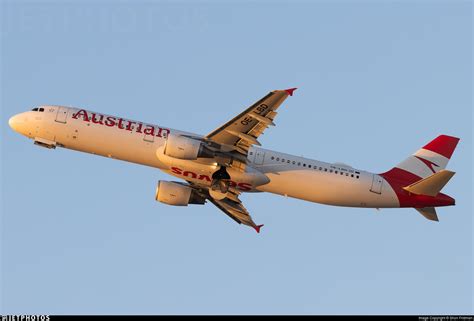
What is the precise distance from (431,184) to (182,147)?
1860cm

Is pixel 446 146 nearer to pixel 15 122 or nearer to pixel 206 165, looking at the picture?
pixel 206 165

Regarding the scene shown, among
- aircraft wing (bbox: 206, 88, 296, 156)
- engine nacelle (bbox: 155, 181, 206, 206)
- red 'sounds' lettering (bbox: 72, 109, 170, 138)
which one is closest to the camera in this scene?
aircraft wing (bbox: 206, 88, 296, 156)

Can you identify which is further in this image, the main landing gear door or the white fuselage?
the main landing gear door

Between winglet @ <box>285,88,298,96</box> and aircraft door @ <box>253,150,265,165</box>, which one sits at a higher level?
winglet @ <box>285,88,298,96</box>

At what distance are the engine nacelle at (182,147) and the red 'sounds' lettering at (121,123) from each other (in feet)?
10.0

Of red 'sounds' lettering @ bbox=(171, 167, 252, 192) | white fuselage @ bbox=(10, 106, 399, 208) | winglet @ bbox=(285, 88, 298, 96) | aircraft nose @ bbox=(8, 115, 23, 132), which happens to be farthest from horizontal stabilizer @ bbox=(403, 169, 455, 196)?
aircraft nose @ bbox=(8, 115, 23, 132)

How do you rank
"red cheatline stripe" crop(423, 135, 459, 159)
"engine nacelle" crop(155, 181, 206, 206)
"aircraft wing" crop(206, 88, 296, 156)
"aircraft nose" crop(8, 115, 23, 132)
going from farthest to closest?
1. "red cheatline stripe" crop(423, 135, 459, 159)
2. "engine nacelle" crop(155, 181, 206, 206)
3. "aircraft nose" crop(8, 115, 23, 132)
4. "aircraft wing" crop(206, 88, 296, 156)

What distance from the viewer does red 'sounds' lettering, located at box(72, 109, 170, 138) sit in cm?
6331

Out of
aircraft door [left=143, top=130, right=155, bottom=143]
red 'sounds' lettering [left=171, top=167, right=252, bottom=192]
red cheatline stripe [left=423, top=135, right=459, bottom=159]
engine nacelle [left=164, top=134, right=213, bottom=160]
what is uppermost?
red cheatline stripe [left=423, top=135, right=459, bottom=159]

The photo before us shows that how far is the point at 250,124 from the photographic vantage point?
192ft

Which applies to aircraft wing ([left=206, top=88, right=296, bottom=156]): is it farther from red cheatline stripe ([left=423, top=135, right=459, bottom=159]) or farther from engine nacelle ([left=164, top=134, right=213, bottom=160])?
red cheatline stripe ([left=423, top=135, right=459, bottom=159])

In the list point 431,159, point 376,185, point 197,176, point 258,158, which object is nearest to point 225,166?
point 197,176

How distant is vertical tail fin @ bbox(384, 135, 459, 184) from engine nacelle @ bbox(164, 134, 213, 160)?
16.7 m

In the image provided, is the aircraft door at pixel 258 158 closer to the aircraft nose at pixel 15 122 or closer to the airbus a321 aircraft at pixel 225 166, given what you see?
the airbus a321 aircraft at pixel 225 166
